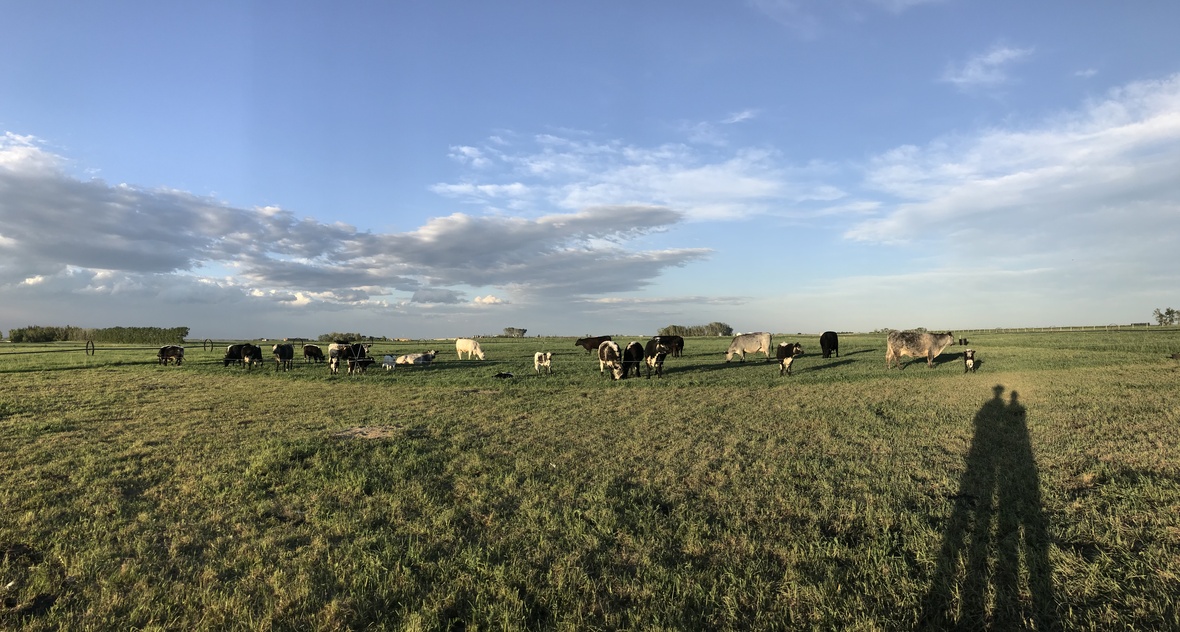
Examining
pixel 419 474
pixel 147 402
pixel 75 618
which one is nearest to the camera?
pixel 75 618

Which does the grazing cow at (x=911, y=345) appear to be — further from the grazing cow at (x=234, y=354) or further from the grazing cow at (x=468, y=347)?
the grazing cow at (x=234, y=354)

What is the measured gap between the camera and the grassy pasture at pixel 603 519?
13.5 ft

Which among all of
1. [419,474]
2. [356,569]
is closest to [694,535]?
[356,569]

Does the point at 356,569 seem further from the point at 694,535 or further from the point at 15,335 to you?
the point at 15,335

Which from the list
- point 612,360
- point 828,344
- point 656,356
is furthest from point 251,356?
point 828,344

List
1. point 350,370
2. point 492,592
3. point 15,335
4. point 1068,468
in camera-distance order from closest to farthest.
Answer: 1. point 492,592
2. point 1068,468
3. point 350,370
4. point 15,335

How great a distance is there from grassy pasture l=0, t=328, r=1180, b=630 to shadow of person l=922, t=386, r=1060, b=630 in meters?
0.03

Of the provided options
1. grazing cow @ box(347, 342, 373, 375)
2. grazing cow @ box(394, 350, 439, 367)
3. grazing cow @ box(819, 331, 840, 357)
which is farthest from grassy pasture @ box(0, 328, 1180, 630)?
grazing cow @ box(394, 350, 439, 367)

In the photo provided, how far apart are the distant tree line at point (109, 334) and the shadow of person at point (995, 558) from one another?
312ft

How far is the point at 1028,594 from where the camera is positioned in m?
4.07

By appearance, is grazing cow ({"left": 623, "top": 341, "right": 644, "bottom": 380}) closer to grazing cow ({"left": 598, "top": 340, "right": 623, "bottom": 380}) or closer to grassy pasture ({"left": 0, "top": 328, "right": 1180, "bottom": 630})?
grazing cow ({"left": 598, "top": 340, "right": 623, "bottom": 380})

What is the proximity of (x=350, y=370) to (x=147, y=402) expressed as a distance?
10.5 m

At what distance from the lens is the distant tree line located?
74.6 metres

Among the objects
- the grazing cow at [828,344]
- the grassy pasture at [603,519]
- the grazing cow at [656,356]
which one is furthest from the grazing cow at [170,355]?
the grazing cow at [828,344]
